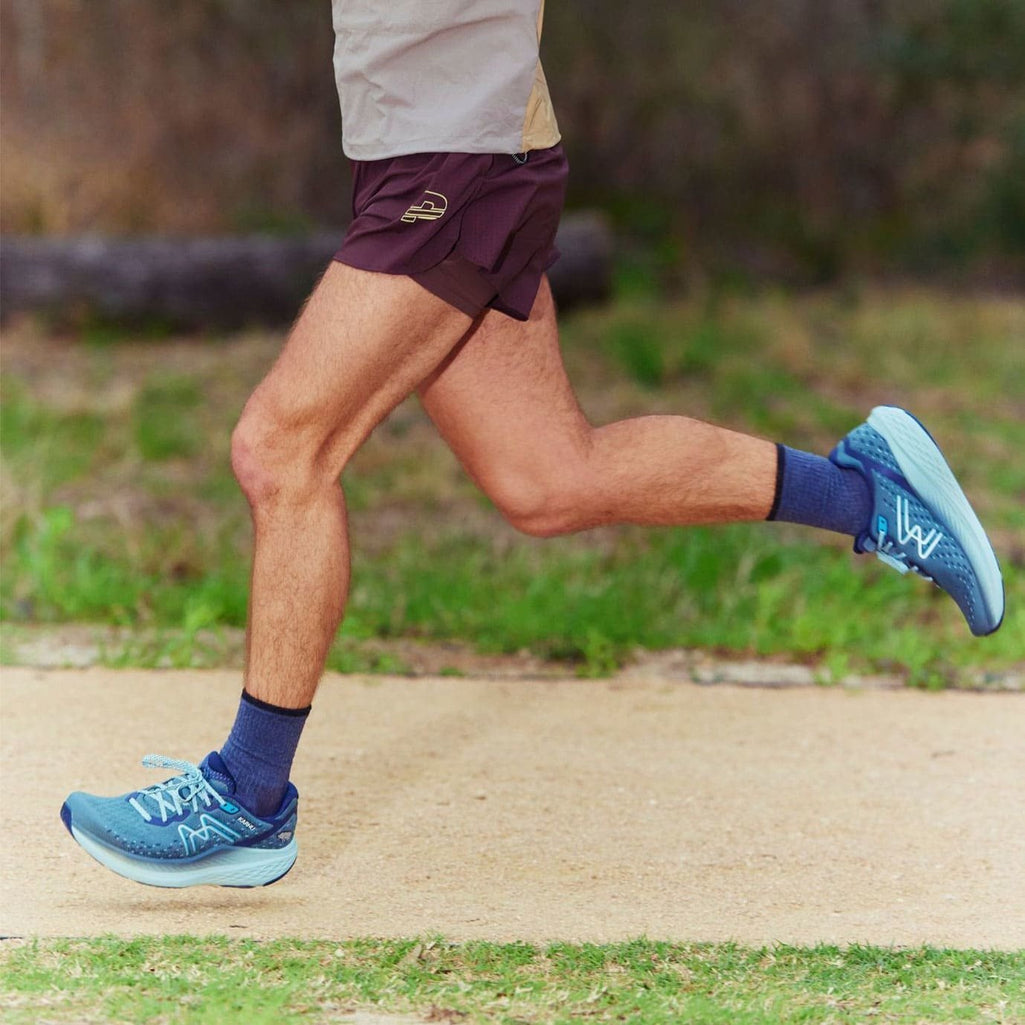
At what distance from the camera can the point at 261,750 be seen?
2908 mm

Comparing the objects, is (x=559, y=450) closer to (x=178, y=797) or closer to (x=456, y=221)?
(x=456, y=221)

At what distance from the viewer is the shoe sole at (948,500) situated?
11.0ft

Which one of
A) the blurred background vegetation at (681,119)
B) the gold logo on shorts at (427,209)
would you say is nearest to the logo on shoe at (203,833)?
the gold logo on shorts at (427,209)

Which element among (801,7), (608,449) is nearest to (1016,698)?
(608,449)

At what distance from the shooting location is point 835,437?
7.05 meters

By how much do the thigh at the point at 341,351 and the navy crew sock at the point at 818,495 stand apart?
85 centimetres

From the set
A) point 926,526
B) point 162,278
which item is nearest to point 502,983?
point 926,526

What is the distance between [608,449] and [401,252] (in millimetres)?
675

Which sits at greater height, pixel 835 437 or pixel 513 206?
pixel 513 206

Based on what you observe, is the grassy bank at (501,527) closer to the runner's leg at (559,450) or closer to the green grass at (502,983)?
the runner's leg at (559,450)

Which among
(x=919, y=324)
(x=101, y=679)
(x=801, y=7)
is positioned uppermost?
(x=801, y=7)

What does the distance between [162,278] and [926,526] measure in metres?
6.40

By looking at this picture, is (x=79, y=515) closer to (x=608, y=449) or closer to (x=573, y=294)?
(x=608, y=449)

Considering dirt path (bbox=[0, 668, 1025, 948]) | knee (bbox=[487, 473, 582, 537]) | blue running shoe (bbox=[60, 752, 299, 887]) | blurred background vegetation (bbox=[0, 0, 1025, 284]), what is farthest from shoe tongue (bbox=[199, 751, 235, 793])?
blurred background vegetation (bbox=[0, 0, 1025, 284])
